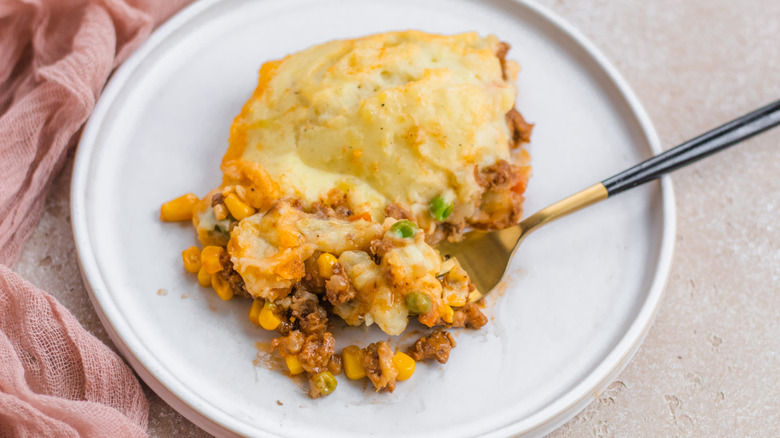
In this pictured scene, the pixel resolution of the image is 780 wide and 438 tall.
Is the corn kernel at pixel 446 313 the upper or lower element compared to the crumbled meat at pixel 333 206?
lower

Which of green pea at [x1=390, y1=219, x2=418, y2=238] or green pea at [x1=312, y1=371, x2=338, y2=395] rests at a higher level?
green pea at [x1=390, y1=219, x2=418, y2=238]

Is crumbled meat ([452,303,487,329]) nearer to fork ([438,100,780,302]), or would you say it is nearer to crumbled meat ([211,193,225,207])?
fork ([438,100,780,302])

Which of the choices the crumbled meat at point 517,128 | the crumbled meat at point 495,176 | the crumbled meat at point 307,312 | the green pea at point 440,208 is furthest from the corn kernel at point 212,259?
the crumbled meat at point 517,128

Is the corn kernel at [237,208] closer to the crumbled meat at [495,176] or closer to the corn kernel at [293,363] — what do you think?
the corn kernel at [293,363]

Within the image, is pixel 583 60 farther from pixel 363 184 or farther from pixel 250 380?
pixel 250 380

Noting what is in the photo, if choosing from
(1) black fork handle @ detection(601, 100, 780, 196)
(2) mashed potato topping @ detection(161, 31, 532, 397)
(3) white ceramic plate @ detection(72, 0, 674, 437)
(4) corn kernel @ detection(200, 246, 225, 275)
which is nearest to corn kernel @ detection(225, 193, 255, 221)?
(2) mashed potato topping @ detection(161, 31, 532, 397)

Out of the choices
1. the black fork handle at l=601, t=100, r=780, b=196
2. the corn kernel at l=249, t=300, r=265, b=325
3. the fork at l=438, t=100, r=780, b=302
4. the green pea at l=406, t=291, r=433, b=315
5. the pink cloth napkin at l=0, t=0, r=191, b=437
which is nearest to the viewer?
the pink cloth napkin at l=0, t=0, r=191, b=437
